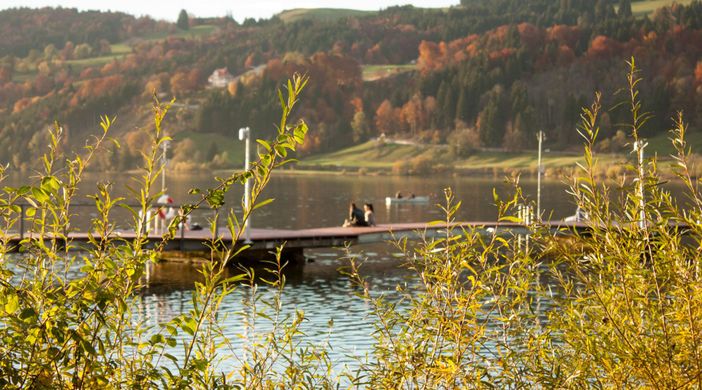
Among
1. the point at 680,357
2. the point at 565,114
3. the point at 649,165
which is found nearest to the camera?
the point at 680,357

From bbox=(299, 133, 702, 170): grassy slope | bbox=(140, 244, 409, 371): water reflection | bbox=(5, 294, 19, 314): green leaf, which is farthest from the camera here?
bbox=(299, 133, 702, 170): grassy slope

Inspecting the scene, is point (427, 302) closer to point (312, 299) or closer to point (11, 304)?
point (11, 304)

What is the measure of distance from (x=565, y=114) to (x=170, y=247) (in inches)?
6256

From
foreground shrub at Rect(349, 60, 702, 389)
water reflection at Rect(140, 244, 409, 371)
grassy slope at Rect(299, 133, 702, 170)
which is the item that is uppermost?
foreground shrub at Rect(349, 60, 702, 389)

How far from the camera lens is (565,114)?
186m

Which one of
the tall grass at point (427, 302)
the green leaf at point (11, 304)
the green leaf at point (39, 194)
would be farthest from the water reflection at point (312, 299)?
the green leaf at point (39, 194)

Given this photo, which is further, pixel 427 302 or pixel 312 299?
pixel 312 299

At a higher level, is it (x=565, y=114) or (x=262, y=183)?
(x=262, y=183)

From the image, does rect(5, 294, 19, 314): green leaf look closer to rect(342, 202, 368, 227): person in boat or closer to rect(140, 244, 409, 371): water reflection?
rect(140, 244, 409, 371): water reflection

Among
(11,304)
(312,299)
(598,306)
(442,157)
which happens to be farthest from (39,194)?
(442,157)

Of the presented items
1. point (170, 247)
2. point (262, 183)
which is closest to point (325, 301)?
point (170, 247)

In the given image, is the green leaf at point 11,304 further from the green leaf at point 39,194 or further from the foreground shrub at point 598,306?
the foreground shrub at point 598,306

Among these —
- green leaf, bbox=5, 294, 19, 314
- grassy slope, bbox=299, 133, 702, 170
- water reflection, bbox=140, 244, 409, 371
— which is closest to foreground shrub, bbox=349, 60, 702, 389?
green leaf, bbox=5, 294, 19, 314

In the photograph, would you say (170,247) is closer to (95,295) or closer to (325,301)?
(325,301)
